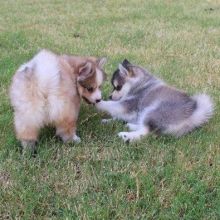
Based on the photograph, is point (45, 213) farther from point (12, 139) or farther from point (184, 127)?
point (184, 127)

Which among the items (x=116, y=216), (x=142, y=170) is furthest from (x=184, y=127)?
(x=116, y=216)

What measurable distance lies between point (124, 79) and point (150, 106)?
27.3 inches

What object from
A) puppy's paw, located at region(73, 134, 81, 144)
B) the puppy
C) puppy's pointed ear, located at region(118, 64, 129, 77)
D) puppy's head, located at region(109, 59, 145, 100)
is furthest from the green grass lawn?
puppy's pointed ear, located at region(118, 64, 129, 77)

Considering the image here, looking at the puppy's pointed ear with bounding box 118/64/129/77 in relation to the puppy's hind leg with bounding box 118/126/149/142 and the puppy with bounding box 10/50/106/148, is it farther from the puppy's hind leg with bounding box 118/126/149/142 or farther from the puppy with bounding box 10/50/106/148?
the puppy with bounding box 10/50/106/148

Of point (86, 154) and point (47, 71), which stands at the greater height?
point (47, 71)

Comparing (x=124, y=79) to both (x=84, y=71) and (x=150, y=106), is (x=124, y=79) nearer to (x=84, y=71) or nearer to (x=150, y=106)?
(x=150, y=106)

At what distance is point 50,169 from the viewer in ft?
14.7

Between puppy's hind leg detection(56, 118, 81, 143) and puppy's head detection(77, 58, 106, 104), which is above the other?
puppy's head detection(77, 58, 106, 104)

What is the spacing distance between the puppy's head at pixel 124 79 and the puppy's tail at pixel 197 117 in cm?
88

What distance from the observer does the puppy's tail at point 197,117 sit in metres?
5.23

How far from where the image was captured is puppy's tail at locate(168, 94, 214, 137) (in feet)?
17.2

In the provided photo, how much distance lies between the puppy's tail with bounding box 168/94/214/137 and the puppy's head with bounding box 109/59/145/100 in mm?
880

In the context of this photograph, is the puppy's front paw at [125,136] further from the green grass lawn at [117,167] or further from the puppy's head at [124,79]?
the puppy's head at [124,79]

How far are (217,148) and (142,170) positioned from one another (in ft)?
3.05
